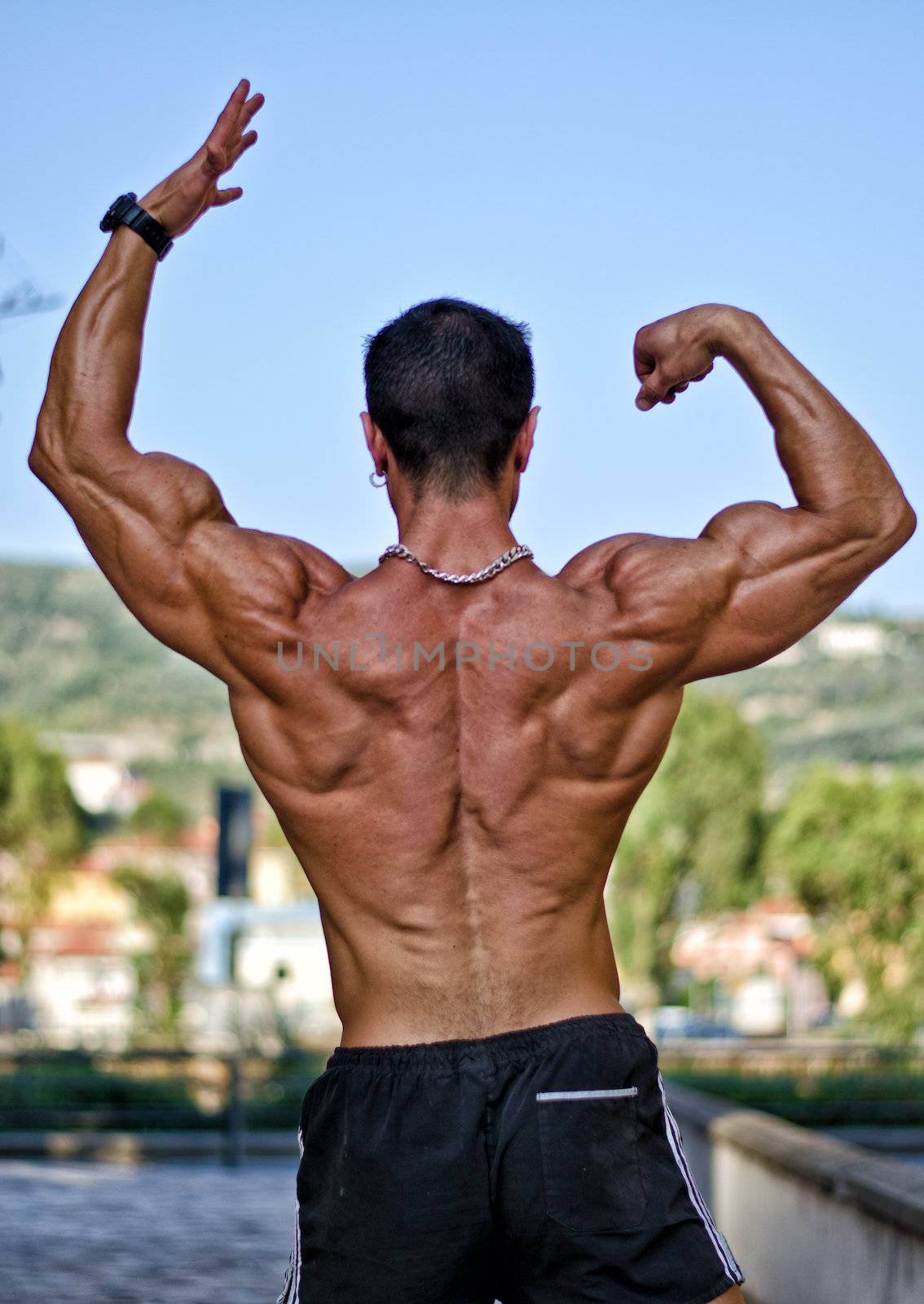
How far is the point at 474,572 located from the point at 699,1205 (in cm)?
92

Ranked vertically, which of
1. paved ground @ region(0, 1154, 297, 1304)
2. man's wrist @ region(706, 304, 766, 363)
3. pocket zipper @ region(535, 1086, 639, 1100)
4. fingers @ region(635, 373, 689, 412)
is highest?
man's wrist @ region(706, 304, 766, 363)

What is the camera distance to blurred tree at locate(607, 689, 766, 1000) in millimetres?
44312

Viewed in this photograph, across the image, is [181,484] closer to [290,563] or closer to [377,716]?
[290,563]

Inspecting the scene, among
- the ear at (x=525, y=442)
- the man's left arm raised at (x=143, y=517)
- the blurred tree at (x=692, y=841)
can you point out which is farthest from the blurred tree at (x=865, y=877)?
the man's left arm raised at (x=143, y=517)

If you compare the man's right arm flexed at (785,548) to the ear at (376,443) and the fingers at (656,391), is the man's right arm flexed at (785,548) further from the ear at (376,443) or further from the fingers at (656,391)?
the ear at (376,443)

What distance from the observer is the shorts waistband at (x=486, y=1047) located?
7.80 feet

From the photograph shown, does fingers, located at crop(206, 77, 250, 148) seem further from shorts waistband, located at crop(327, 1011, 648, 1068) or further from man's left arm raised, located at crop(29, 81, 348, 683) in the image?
shorts waistband, located at crop(327, 1011, 648, 1068)

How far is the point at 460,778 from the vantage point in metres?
2.46

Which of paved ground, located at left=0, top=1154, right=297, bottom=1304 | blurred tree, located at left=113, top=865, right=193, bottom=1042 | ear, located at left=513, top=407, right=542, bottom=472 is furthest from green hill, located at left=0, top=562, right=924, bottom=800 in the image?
ear, located at left=513, top=407, right=542, bottom=472

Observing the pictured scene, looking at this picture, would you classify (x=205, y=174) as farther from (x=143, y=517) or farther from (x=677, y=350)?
(x=677, y=350)

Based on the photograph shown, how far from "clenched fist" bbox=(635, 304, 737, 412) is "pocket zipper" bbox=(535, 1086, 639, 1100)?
3.53ft

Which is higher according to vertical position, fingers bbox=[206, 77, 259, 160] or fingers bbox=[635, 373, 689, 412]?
fingers bbox=[206, 77, 259, 160]

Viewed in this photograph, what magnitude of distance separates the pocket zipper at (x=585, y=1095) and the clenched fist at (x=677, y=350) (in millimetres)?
1075

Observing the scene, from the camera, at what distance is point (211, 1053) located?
48.1 feet
